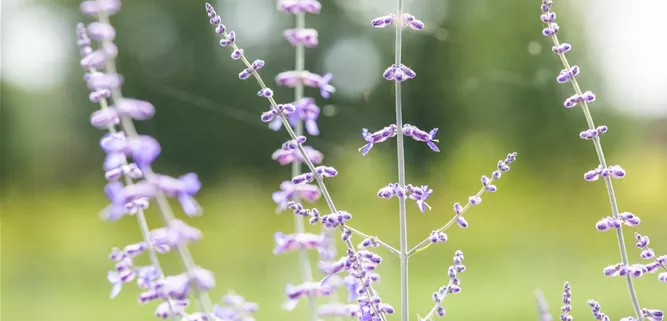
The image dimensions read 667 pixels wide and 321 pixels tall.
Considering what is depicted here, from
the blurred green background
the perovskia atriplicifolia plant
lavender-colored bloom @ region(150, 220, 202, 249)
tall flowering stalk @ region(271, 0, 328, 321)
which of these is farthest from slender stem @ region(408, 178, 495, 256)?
the blurred green background

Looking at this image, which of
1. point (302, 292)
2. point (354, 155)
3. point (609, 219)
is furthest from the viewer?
point (354, 155)

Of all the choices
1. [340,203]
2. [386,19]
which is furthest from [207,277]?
[340,203]

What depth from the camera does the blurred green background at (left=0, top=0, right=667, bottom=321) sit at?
636 centimetres

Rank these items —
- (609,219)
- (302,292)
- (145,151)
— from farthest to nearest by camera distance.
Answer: (302,292) < (609,219) < (145,151)

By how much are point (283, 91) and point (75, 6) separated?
2394 millimetres

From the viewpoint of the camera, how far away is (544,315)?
0.85 metres

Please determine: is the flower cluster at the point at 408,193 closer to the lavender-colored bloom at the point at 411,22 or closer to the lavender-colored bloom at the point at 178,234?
the lavender-colored bloom at the point at 411,22

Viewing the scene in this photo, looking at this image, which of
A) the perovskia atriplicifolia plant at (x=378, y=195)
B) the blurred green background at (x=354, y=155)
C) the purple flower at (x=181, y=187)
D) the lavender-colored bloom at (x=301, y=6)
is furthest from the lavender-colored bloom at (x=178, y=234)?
the blurred green background at (x=354, y=155)


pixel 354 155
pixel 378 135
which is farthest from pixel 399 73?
pixel 354 155

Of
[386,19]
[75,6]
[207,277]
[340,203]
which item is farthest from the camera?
[75,6]

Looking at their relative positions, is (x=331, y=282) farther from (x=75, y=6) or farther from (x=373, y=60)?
(x=75, y=6)

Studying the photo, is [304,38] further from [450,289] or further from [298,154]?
[450,289]

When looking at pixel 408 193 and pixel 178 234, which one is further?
pixel 408 193

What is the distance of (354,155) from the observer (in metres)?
6.56
